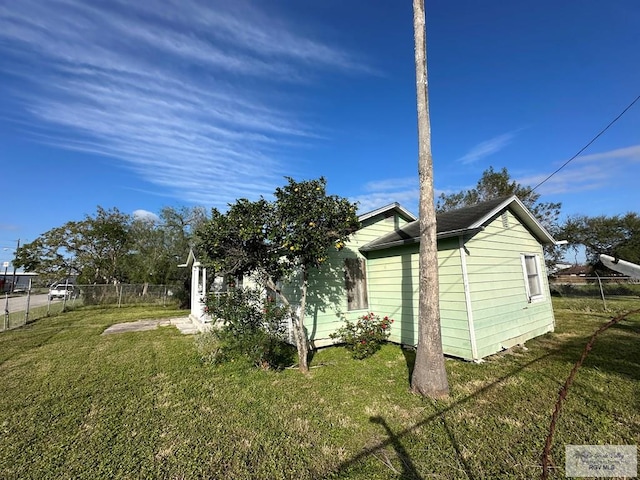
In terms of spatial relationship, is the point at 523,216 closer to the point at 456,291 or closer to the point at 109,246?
the point at 456,291

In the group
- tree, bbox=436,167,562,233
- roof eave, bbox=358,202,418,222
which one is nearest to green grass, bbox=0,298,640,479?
roof eave, bbox=358,202,418,222

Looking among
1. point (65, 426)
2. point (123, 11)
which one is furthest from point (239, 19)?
point (65, 426)

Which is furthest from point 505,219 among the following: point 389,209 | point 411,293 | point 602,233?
point 602,233

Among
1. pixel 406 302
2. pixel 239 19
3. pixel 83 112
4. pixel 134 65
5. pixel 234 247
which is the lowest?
pixel 406 302

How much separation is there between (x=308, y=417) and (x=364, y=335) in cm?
293

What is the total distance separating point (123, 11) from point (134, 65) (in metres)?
1.56

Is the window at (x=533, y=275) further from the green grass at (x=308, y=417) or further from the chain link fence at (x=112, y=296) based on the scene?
the chain link fence at (x=112, y=296)

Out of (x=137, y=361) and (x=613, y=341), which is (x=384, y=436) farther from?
(x=613, y=341)

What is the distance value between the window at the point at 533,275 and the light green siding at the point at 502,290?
6.4 inches

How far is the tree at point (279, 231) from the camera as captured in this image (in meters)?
5.18

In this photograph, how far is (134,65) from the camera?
8.27 metres

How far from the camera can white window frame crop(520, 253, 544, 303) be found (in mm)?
7609

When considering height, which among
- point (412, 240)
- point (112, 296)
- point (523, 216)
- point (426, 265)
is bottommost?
point (112, 296)

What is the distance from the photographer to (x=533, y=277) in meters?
8.28
